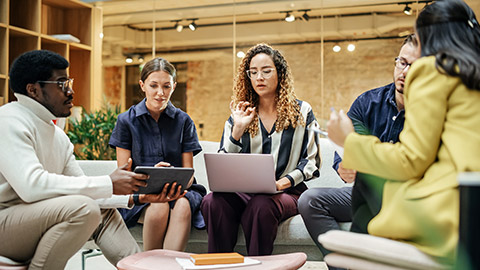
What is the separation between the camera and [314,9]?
580 centimetres

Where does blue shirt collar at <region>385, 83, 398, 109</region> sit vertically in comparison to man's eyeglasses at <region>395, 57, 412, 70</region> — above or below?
below

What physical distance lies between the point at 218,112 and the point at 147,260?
4454 millimetres

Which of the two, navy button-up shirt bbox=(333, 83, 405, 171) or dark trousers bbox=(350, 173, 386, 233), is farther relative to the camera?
navy button-up shirt bbox=(333, 83, 405, 171)

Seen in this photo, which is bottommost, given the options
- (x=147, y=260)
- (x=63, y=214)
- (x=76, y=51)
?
(x=147, y=260)

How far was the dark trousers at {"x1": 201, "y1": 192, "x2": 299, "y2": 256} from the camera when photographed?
235 cm

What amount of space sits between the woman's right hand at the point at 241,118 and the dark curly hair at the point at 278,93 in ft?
0.22

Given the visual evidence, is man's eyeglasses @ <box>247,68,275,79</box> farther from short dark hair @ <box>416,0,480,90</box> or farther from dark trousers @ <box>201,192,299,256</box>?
short dark hair @ <box>416,0,480,90</box>

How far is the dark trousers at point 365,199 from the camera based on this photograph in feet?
4.94

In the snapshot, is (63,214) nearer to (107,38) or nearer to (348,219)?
(348,219)

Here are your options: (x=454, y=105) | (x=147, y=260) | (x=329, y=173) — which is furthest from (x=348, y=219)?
(x=454, y=105)

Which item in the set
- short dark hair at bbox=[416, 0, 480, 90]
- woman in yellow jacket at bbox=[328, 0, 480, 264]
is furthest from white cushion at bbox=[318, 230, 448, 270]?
short dark hair at bbox=[416, 0, 480, 90]

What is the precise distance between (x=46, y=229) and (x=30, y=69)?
23.9 inches

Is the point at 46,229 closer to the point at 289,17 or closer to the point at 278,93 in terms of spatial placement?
the point at 278,93

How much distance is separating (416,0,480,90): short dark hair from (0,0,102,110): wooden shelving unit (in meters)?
4.34
